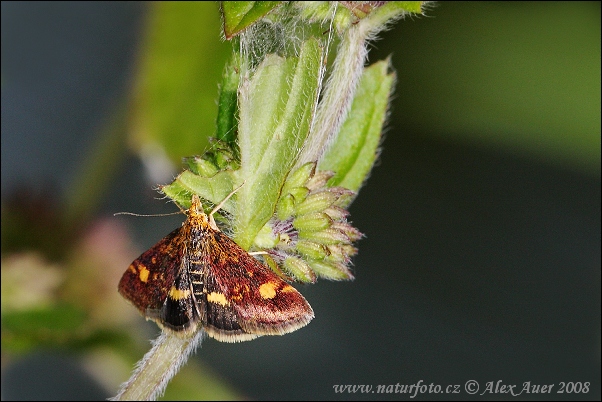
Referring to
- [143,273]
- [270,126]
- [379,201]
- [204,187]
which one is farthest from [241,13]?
[379,201]

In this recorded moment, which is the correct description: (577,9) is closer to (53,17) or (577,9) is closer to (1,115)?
(53,17)

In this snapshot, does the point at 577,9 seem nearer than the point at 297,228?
No

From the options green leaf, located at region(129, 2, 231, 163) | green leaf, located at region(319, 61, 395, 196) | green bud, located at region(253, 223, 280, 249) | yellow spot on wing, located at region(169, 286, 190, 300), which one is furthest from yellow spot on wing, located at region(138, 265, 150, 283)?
green leaf, located at region(129, 2, 231, 163)

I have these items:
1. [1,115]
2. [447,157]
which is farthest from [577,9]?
[1,115]

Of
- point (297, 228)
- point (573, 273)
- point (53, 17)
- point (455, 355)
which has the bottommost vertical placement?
point (297, 228)

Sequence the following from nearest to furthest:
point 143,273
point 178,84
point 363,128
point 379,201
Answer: point 143,273 < point 363,128 < point 178,84 < point 379,201

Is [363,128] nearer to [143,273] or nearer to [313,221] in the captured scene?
[313,221]

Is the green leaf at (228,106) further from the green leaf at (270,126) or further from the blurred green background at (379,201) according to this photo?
the blurred green background at (379,201)
